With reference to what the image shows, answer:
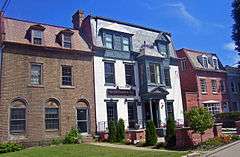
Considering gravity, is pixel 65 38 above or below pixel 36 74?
above

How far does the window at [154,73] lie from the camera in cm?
3275

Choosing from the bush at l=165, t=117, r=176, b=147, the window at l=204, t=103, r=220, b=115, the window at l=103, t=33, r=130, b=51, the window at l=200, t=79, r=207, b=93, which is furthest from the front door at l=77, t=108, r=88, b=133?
the window at l=204, t=103, r=220, b=115

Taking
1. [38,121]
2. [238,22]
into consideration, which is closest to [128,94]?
[38,121]

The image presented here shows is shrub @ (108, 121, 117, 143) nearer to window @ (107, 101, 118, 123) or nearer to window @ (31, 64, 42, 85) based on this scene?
window @ (107, 101, 118, 123)

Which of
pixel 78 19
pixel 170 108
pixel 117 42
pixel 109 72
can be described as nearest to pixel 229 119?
pixel 170 108

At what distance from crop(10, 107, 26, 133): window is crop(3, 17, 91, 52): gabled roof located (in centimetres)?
542

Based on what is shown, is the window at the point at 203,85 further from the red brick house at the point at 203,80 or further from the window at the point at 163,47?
the window at the point at 163,47

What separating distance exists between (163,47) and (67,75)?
13125 mm

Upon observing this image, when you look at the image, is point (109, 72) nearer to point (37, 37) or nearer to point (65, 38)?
point (65, 38)

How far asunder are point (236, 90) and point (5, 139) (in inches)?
1389

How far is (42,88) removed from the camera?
26.1 m

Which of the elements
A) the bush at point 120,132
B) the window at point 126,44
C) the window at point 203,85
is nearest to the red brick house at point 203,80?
the window at point 203,85

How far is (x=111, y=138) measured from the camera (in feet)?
86.8

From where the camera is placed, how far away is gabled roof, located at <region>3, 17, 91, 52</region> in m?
26.1
